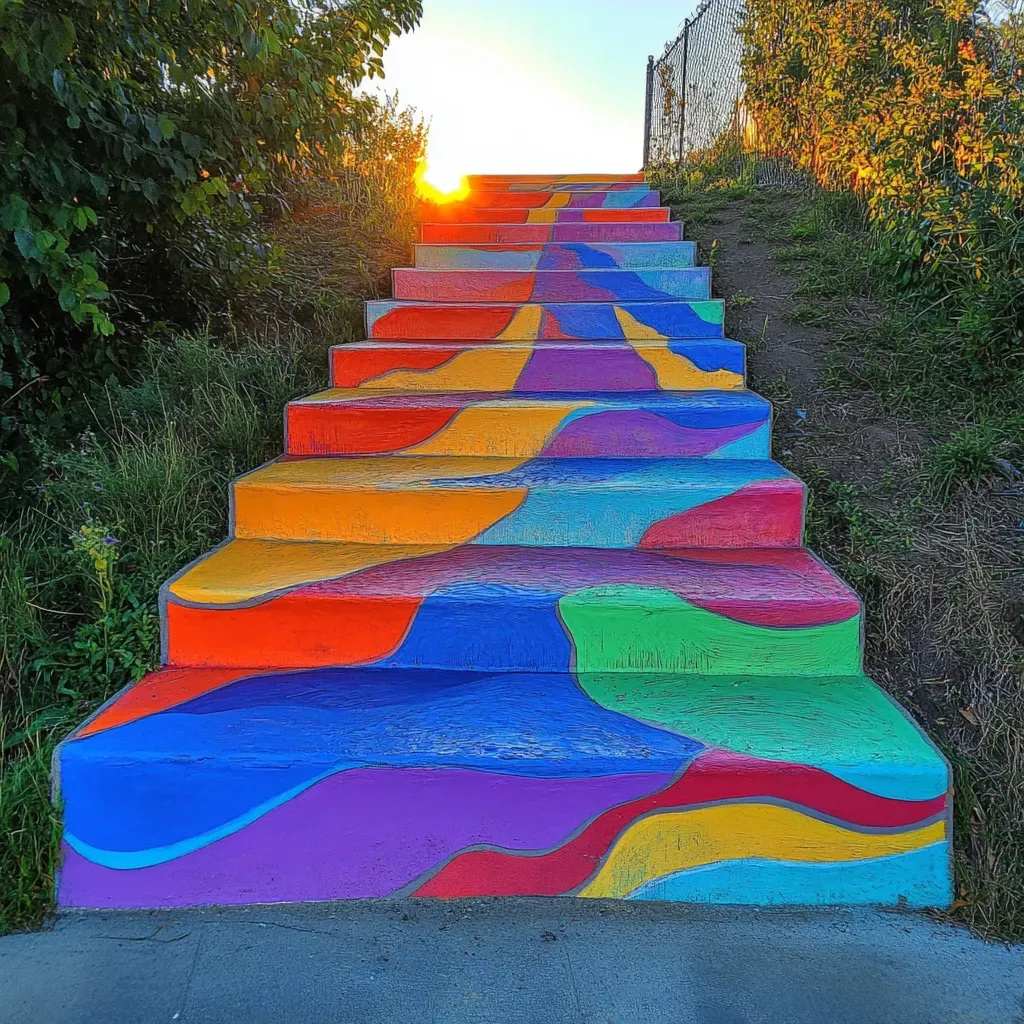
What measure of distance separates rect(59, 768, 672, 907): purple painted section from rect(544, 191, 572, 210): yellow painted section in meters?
4.94

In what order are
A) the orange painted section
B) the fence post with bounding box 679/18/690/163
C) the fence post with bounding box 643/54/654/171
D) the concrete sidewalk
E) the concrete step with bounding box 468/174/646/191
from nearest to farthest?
the concrete sidewalk < the orange painted section < the concrete step with bounding box 468/174/646/191 < the fence post with bounding box 679/18/690/163 < the fence post with bounding box 643/54/654/171

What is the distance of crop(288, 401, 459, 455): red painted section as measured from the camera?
278cm

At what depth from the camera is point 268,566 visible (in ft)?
7.14

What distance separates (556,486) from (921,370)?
5.75 ft

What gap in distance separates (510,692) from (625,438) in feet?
4.13

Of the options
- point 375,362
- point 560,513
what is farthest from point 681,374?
point 375,362

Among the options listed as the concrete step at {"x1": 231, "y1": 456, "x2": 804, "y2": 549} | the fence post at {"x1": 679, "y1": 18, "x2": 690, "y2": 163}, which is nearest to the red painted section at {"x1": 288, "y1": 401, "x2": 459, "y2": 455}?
the concrete step at {"x1": 231, "y1": 456, "x2": 804, "y2": 549}

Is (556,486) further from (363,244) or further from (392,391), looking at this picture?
(363,244)

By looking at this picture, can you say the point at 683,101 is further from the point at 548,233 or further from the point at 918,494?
the point at 918,494

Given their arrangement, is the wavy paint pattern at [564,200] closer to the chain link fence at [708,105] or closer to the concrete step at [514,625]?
the chain link fence at [708,105]

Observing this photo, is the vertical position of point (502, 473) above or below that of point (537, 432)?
below

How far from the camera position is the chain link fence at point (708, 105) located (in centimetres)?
584

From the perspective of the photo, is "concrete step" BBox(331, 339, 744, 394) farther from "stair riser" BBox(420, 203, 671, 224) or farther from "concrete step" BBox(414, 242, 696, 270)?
"stair riser" BBox(420, 203, 671, 224)

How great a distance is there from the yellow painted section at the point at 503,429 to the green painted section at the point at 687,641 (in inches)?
37.2
